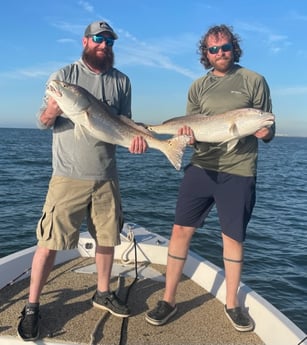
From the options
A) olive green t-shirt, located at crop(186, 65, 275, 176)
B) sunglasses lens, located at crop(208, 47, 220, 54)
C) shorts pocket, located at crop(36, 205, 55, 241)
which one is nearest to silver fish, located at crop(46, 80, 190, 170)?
olive green t-shirt, located at crop(186, 65, 275, 176)

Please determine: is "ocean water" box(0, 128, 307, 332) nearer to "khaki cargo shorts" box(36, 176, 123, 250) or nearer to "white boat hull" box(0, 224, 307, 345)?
"white boat hull" box(0, 224, 307, 345)

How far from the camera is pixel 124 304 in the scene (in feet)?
15.3

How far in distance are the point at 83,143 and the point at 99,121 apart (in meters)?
0.32

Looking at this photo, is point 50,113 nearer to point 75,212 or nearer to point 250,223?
point 75,212

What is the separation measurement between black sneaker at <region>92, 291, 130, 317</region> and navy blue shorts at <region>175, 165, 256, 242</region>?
1117 mm

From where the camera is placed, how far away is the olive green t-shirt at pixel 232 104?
4406mm

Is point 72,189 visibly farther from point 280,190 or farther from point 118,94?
point 280,190

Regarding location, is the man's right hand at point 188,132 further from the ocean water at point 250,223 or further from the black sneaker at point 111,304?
the ocean water at point 250,223

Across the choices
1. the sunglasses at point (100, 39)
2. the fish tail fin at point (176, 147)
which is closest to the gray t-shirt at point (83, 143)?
the sunglasses at point (100, 39)

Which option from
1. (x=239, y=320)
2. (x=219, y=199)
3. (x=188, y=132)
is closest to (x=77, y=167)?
(x=188, y=132)

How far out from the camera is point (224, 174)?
14.9ft

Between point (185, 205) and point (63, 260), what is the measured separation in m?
2.35

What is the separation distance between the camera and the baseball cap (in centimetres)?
417

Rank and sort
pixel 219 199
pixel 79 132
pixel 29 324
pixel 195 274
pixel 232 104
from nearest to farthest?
pixel 29 324
pixel 79 132
pixel 232 104
pixel 219 199
pixel 195 274
